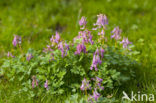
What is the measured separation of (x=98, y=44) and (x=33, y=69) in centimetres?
117

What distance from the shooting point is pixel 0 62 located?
4227 millimetres

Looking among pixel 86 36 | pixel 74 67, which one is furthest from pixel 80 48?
pixel 74 67

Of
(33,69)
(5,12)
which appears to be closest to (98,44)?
(33,69)

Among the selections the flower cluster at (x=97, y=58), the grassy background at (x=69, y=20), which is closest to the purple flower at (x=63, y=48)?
the flower cluster at (x=97, y=58)

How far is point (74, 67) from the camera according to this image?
10.8ft

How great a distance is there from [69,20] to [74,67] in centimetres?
298

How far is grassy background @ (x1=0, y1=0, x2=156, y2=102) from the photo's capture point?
4.53m

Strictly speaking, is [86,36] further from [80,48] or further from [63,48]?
[63,48]

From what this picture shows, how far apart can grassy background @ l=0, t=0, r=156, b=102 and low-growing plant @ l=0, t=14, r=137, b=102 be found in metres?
0.61

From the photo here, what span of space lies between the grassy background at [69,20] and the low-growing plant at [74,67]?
614mm

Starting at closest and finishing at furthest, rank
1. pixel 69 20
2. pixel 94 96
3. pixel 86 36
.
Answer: pixel 94 96
pixel 86 36
pixel 69 20

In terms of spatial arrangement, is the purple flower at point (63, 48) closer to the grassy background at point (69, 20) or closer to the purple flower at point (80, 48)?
the purple flower at point (80, 48)

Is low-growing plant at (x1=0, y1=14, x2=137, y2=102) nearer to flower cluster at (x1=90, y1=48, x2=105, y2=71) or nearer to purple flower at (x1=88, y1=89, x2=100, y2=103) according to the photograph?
flower cluster at (x1=90, y1=48, x2=105, y2=71)

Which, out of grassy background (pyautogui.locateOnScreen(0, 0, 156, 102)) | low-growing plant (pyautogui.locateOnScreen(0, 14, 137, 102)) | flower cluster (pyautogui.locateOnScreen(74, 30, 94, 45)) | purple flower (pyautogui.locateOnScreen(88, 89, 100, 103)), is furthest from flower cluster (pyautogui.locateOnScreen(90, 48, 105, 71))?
grassy background (pyautogui.locateOnScreen(0, 0, 156, 102))
